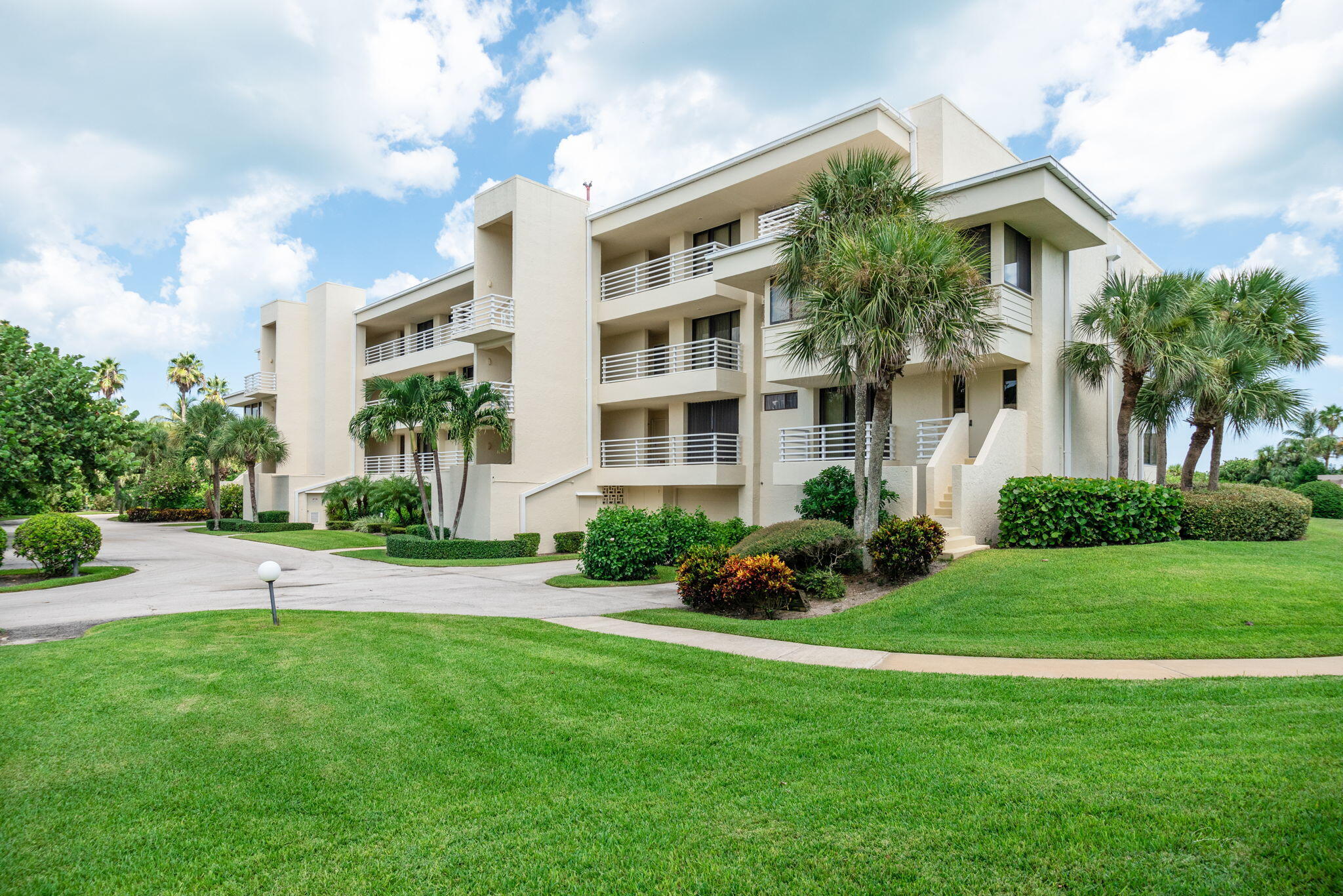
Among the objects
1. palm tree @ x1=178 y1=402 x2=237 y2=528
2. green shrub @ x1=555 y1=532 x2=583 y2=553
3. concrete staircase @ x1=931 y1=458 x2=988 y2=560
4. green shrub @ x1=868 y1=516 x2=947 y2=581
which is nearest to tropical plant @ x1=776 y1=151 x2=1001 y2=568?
green shrub @ x1=868 y1=516 x2=947 y2=581

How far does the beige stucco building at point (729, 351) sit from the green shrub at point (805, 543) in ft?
8.58

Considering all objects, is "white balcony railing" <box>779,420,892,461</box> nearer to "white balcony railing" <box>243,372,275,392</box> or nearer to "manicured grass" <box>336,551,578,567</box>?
"manicured grass" <box>336,551,578,567</box>

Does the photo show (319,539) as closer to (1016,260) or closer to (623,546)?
(623,546)

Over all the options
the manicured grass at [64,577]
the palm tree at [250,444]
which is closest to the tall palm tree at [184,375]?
the palm tree at [250,444]

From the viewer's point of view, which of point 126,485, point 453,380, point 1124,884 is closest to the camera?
point 1124,884

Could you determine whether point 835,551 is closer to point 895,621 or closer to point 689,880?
point 895,621

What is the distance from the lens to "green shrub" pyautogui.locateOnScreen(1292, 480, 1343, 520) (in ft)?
88.5

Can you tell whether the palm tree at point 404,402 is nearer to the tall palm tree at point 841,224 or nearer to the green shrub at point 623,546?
the green shrub at point 623,546

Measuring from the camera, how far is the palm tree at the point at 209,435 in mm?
37344

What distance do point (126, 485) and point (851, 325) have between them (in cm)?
5495

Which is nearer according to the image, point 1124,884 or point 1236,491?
point 1124,884

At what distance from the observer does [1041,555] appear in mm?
13578

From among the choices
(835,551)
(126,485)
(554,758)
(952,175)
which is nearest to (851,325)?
(835,551)

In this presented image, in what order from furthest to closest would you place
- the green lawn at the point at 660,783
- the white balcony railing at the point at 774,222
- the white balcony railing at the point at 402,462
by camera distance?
the white balcony railing at the point at 402,462
the white balcony railing at the point at 774,222
the green lawn at the point at 660,783
